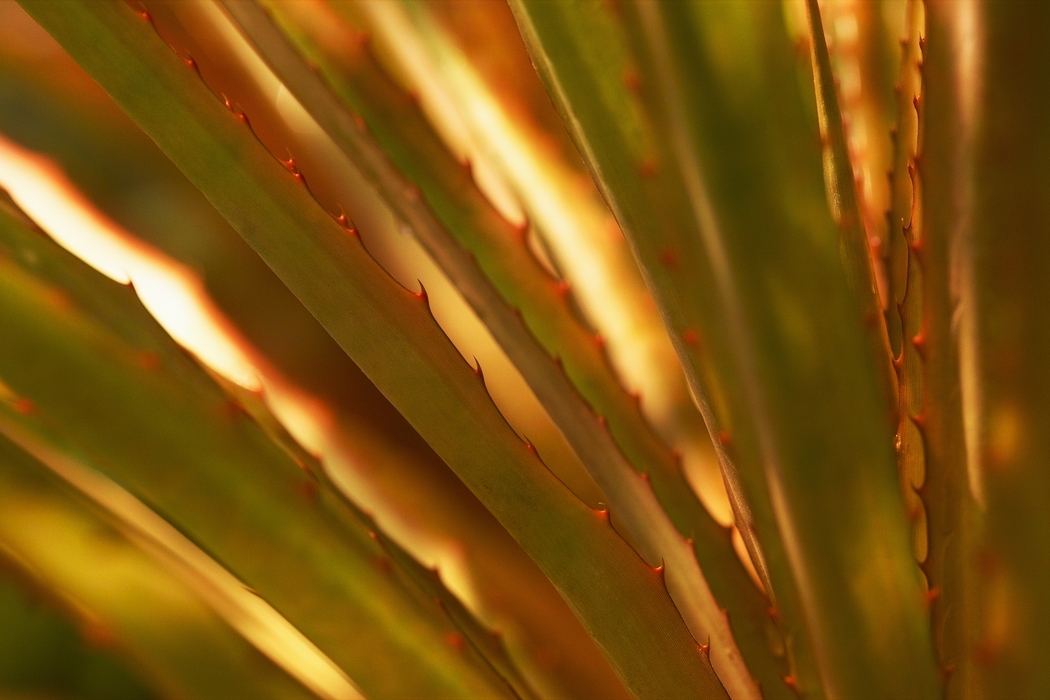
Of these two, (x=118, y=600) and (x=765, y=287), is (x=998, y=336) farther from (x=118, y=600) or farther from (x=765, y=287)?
(x=118, y=600)

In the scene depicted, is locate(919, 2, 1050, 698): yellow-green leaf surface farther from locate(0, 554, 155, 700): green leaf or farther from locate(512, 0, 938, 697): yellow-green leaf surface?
locate(0, 554, 155, 700): green leaf

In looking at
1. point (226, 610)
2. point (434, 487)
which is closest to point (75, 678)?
point (226, 610)

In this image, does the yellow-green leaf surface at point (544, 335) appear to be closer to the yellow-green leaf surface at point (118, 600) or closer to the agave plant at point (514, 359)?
the agave plant at point (514, 359)

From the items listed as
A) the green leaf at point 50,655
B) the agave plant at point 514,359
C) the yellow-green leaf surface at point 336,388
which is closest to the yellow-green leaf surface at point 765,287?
the agave plant at point 514,359

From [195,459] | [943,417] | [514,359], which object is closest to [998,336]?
[943,417]

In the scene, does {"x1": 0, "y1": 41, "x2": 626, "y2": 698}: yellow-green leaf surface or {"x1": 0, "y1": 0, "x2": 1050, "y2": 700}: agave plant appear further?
{"x1": 0, "y1": 41, "x2": 626, "y2": 698}: yellow-green leaf surface

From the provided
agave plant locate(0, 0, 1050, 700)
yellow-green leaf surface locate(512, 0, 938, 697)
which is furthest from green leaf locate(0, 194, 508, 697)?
yellow-green leaf surface locate(512, 0, 938, 697)

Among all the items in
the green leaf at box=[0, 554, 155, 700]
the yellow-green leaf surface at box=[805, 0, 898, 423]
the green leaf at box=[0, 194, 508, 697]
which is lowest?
the green leaf at box=[0, 554, 155, 700]

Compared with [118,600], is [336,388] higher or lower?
higher
